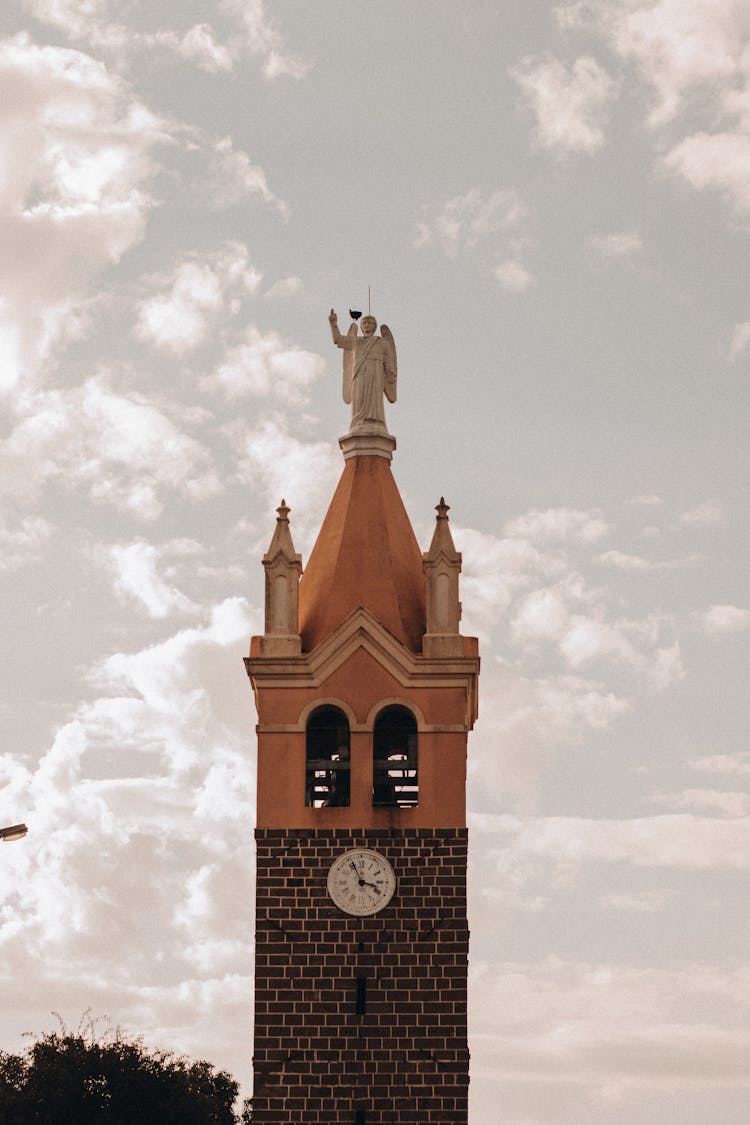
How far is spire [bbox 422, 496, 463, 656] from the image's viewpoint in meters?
40.9

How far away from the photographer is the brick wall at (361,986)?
3838 centimetres

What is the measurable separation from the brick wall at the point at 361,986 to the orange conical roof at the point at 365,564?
4.08 m

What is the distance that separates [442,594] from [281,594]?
3.09m

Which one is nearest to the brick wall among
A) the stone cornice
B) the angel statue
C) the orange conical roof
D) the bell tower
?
the bell tower

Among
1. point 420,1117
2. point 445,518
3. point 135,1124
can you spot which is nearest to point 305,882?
point 420,1117

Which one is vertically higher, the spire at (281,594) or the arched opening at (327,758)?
the spire at (281,594)

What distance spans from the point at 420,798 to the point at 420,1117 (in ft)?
18.8

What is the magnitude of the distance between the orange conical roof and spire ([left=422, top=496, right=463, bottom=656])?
1.56ft

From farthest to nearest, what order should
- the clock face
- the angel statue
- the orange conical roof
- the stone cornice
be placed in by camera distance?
the angel statue
the orange conical roof
the stone cornice
the clock face

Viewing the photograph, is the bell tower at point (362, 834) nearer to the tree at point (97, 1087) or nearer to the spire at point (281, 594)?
the spire at point (281, 594)

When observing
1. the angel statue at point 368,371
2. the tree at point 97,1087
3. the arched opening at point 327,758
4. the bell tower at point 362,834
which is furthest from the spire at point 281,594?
the tree at point 97,1087

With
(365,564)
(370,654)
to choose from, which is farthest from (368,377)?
(370,654)

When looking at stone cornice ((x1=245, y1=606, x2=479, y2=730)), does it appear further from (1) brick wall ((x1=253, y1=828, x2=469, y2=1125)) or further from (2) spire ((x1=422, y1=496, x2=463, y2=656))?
(1) brick wall ((x1=253, y1=828, x2=469, y2=1125))

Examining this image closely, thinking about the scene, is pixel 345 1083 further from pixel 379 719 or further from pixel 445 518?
pixel 445 518
